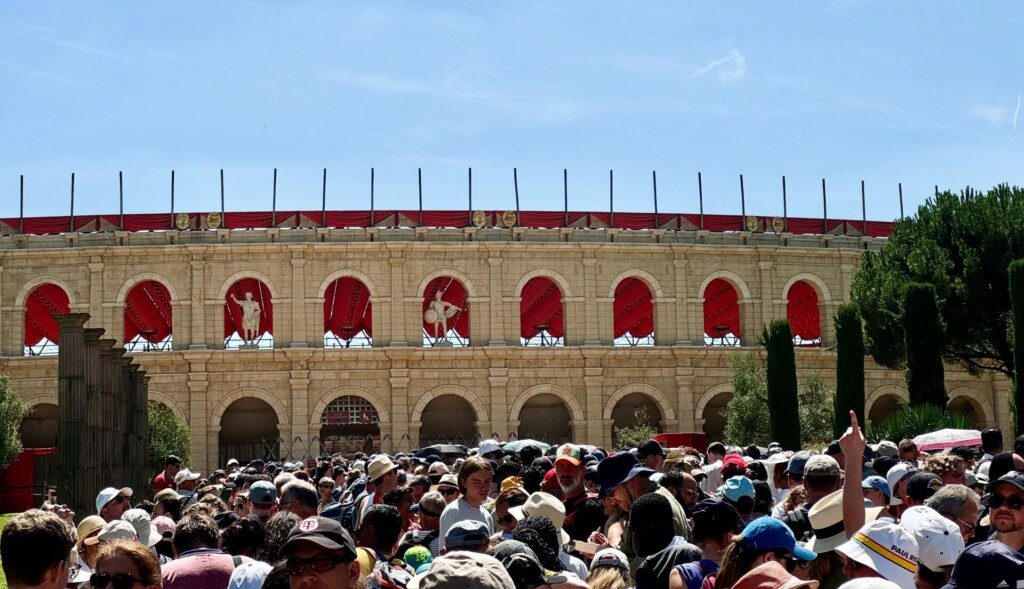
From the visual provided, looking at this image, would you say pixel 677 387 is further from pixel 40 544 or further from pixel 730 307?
pixel 40 544

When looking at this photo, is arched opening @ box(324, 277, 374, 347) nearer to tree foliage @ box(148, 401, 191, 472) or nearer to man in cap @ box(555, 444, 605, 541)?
tree foliage @ box(148, 401, 191, 472)

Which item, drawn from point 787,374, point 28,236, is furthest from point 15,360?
point 787,374

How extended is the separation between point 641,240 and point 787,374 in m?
10.5

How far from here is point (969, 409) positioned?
173ft

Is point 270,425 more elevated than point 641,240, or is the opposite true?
point 641,240

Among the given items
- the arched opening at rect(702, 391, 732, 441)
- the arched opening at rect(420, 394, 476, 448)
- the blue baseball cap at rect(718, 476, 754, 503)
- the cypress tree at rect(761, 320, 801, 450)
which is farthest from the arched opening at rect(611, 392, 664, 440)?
the blue baseball cap at rect(718, 476, 754, 503)

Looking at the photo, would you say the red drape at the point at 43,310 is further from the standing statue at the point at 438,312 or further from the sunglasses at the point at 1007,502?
the sunglasses at the point at 1007,502

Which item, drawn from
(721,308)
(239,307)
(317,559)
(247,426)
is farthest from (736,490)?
(721,308)

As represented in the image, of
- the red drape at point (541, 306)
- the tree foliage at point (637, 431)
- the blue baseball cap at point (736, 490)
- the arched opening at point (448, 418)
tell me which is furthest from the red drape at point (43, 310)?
the blue baseball cap at point (736, 490)

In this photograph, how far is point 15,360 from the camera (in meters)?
43.8

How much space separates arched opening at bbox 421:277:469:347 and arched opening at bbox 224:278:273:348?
5.89 m

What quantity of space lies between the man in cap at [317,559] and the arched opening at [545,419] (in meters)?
43.8

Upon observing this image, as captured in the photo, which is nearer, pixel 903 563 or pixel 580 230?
pixel 903 563

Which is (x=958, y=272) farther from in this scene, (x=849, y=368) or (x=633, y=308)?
(x=633, y=308)
